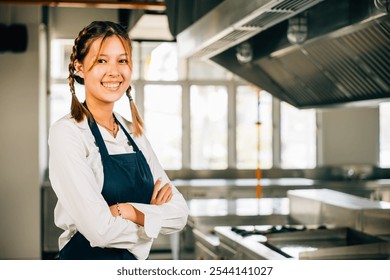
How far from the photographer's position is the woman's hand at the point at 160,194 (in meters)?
1.96

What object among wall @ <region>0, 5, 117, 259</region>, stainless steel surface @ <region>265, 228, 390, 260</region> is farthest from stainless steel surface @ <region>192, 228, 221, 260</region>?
wall @ <region>0, 5, 117, 259</region>

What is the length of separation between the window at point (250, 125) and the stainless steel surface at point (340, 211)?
98.5 inches

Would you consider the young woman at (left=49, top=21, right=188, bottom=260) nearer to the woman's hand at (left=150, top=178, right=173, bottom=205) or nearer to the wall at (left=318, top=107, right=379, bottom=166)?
the woman's hand at (left=150, top=178, right=173, bottom=205)

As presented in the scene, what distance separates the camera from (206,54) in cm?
325

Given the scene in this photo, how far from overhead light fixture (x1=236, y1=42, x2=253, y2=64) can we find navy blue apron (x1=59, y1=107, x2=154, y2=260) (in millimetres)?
1671

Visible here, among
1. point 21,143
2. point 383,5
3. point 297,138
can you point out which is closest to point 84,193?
point 21,143

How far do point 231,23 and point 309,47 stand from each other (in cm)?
69

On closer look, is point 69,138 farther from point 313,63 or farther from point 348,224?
point 348,224

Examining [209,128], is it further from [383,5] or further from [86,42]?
[86,42]

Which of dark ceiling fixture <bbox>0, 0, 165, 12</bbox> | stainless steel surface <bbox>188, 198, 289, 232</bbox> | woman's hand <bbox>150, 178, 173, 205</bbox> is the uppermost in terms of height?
dark ceiling fixture <bbox>0, 0, 165, 12</bbox>

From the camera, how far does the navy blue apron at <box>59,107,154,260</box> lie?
1.88 m

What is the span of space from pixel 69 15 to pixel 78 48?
82 centimetres

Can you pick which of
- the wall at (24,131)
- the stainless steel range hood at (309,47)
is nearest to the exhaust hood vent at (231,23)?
the stainless steel range hood at (309,47)

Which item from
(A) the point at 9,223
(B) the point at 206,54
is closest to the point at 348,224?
(B) the point at 206,54
